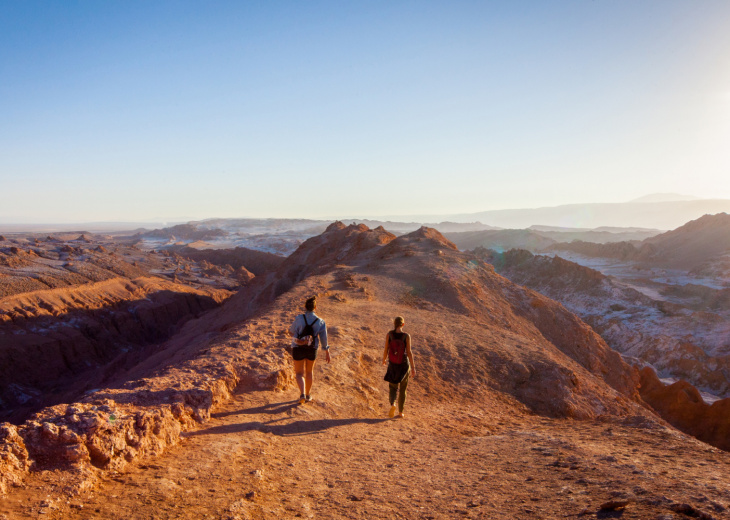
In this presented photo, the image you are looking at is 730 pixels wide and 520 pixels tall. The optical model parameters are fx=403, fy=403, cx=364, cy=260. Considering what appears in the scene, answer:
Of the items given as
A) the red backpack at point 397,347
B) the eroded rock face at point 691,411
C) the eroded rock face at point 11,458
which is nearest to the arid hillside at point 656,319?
the eroded rock face at point 691,411

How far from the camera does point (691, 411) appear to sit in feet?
44.1

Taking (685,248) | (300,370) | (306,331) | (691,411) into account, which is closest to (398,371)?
(300,370)

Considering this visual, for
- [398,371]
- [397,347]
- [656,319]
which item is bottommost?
[656,319]

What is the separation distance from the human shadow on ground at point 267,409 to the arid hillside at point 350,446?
0.03 m

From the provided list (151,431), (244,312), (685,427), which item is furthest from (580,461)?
(244,312)

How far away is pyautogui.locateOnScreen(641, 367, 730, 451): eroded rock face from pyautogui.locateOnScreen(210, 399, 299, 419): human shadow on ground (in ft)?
44.4

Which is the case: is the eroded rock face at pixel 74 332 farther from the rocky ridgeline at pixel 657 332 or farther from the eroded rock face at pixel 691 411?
the rocky ridgeline at pixel 657 332

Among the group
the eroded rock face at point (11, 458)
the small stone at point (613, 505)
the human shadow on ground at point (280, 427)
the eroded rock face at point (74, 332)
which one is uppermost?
the eroded rock face at point (11, 458)

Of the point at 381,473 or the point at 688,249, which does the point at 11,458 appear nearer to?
the point at 381,473

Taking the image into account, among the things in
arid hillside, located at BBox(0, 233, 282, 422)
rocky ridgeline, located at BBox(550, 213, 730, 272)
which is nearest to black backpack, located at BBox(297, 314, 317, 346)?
arid hillside, located at BBox(0, 233, 282, 422)

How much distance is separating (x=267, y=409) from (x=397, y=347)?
2.01 meters

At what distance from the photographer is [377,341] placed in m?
9.51

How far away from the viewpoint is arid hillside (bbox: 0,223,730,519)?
3.37 m

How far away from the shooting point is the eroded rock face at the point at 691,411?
40.8ft
